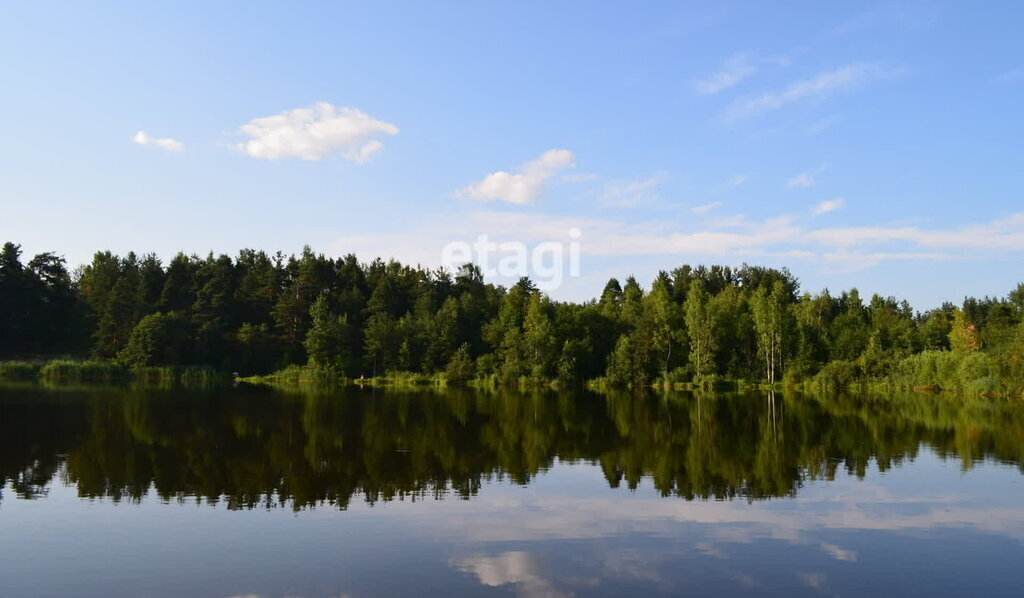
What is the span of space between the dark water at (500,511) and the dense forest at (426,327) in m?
52.0

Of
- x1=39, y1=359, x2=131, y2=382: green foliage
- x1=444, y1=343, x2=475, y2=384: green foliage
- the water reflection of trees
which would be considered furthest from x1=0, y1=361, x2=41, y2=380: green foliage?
x1=444, y1=343, x2=475, y2=384: green foliage

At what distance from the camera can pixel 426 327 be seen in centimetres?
9469

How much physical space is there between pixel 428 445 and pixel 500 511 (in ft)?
36.8

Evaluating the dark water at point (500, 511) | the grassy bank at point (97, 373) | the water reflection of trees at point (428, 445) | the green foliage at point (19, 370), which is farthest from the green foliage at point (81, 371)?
the dark water at point (500, 511)

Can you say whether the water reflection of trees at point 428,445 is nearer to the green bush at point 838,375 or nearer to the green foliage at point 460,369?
the green bush at point 838,375

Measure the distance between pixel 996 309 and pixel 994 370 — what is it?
3970cm

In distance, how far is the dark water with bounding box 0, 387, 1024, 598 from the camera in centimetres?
1166

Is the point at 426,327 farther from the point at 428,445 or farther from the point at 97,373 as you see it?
the point at 428,445

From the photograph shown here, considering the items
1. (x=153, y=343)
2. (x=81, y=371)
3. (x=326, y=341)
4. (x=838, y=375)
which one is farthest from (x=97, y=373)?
(x=838, y=375)

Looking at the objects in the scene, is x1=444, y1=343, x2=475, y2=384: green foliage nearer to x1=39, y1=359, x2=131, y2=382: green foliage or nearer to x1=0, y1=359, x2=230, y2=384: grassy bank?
x1=0, y1=359, x2=230, y2=384: grassy bank

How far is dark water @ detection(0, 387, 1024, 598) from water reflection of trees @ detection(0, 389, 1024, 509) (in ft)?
0.53

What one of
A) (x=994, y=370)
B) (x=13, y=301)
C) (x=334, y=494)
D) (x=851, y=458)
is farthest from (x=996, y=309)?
(x=13, y=301)

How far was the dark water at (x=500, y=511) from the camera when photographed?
38.2 ft

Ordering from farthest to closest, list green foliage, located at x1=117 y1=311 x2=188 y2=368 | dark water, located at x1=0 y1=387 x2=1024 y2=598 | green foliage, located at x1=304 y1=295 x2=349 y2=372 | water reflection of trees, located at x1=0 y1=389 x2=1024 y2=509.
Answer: green foliage, located at x1=304 y1=295 x2=349 y2=372 → green foliage, located at x1=117 y1=311 x2=188 y2=368 → water reflection of trees, located at x1=0 y1=389 x2=1024 y2=509 → dark water, located at x1=0 y1=387 x2=1024 y2=598
